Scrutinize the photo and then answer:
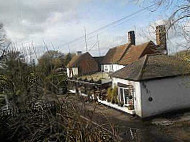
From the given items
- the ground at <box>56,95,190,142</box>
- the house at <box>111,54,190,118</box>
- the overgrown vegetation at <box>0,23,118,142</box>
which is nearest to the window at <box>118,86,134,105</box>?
the house at <box>111,54,190,118</box>

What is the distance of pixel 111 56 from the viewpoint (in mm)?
41625

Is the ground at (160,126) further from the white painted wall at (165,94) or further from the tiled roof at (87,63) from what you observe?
the tiled roof at (87,63)

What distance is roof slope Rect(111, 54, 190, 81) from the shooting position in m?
19.2

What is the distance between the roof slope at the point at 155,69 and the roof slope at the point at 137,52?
8781 mm

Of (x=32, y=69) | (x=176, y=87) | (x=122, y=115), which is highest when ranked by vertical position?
(x=32, y=69)

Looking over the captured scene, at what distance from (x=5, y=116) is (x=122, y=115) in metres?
14.1

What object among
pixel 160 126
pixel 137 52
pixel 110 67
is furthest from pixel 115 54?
pixel 160 126

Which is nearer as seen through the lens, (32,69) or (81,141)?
(81,141)

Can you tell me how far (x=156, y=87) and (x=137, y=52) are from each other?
14.1 meters

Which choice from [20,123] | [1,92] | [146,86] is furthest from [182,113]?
[20,123]

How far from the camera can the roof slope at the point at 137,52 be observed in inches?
1257

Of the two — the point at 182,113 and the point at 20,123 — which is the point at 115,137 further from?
the point at 182,113

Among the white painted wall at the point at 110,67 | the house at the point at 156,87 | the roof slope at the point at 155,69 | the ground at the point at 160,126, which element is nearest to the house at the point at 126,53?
the white painted wall at the point at 110,67

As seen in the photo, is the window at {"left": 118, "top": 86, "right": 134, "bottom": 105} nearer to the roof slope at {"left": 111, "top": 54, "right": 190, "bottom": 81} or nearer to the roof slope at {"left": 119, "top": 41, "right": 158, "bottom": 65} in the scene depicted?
the roof slope at {"left": 111, "top": 54, "right": 190, "bottom": 81}
